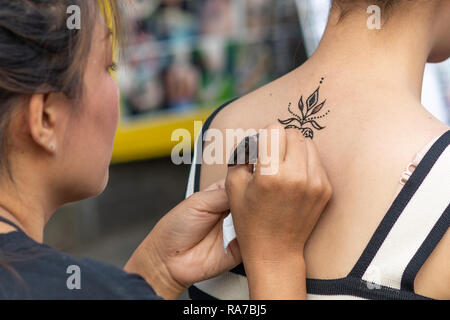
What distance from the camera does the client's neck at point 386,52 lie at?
129 cm

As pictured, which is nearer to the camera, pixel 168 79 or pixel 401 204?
A: pixel 401 204

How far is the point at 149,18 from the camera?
485 centimetres

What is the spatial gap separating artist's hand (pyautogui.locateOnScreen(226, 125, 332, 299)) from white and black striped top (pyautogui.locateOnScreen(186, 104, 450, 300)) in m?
0.11

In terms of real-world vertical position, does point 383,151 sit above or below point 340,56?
below

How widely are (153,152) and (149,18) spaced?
1.11 meters

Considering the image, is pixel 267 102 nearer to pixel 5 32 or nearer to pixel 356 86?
pixel 356 86

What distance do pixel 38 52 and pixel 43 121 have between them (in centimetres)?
15

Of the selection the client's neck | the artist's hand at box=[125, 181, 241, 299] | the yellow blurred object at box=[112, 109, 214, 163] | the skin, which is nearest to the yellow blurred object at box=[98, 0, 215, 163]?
the yellow blurred object at box=[112, 109, 214, 163]

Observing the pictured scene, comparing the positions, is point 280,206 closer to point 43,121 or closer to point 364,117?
point 364,117

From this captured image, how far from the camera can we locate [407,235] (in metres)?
1.14

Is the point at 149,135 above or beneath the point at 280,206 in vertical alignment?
above

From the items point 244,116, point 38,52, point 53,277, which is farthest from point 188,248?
point 38,52
